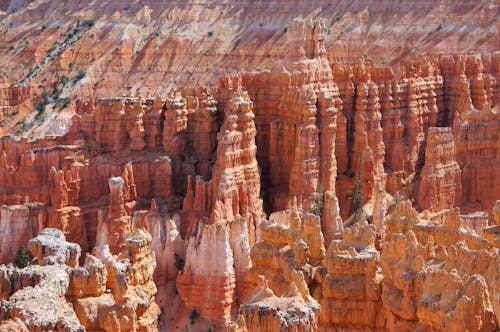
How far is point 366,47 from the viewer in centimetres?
7919

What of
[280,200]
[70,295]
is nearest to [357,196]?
[280,200]

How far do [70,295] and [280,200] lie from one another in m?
25.5

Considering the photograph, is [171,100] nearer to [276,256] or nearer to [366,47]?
[276,256]

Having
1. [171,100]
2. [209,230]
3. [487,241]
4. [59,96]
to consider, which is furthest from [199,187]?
[59,96]

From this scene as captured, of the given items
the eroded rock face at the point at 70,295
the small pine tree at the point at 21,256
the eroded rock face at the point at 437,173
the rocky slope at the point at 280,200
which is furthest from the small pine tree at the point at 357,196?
the eroded rock face at the point at 70,295

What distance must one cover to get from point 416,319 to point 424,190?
24.1 metres

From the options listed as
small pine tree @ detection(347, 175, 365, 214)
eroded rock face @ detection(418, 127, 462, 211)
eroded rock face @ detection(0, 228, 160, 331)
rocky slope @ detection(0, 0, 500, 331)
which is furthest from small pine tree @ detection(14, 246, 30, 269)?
eroded rock face @ detection(418, 127, 462, 211)

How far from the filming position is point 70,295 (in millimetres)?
A: 18906

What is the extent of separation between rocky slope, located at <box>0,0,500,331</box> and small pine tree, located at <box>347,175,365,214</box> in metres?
0.10

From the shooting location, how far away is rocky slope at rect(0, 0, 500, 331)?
67.5ft

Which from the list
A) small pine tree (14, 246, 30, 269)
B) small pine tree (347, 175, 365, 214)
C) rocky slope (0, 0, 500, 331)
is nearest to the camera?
rocky slope (0, 0, 500, 331)

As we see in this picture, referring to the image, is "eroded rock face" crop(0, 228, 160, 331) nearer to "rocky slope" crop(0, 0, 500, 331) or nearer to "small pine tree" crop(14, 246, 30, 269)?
"rocky slope" crop(0, 0, 500, 331)

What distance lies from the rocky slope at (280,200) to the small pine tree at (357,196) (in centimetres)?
10

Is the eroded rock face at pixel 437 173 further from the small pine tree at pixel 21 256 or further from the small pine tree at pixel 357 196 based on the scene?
the small pine tree at pixel 21 256
